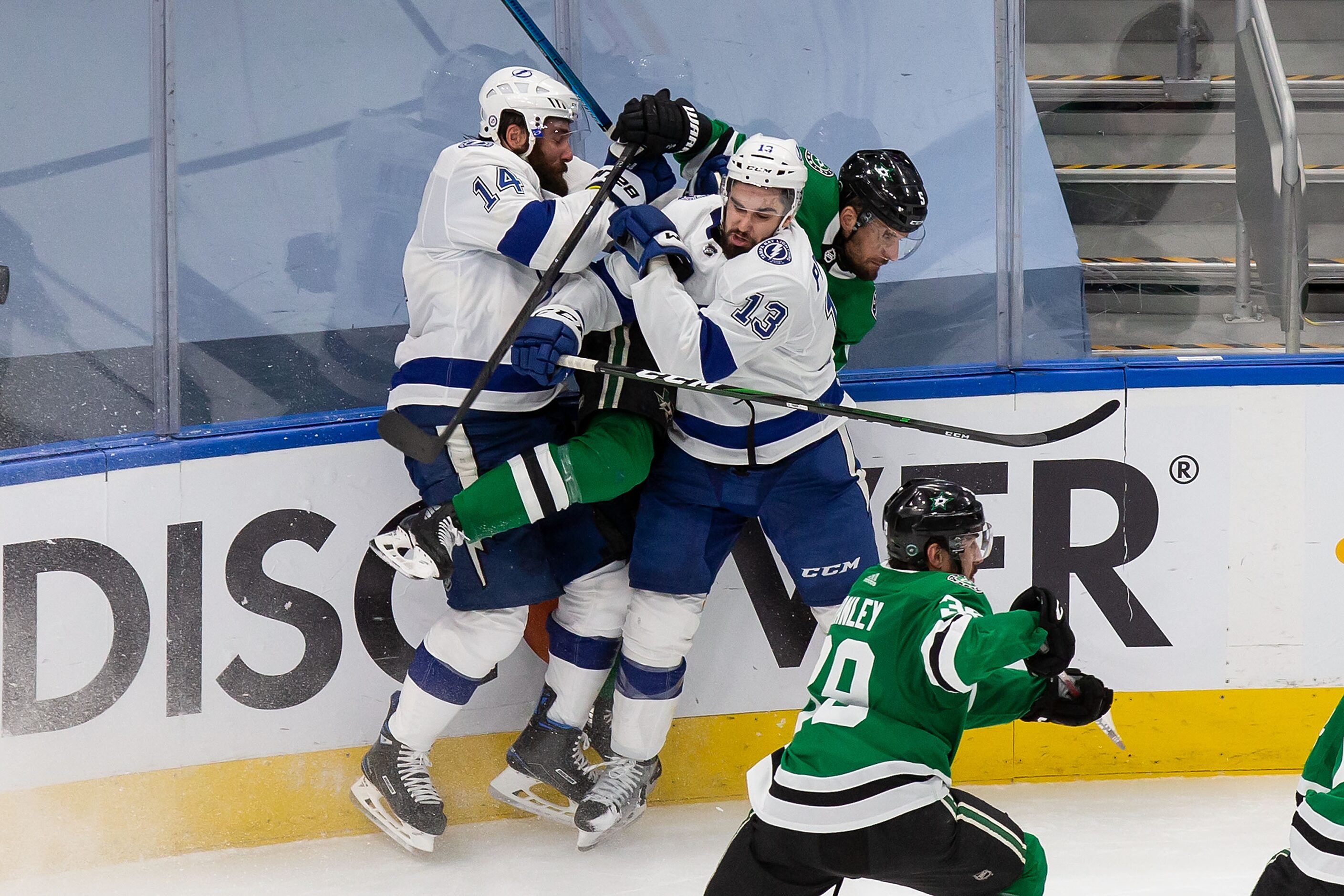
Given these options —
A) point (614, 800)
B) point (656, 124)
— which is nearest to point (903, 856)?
point (614, 800)

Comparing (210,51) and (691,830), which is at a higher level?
(210,51)

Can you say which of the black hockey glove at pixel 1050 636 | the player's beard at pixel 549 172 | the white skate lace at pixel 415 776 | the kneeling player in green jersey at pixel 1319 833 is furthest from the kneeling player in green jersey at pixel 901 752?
the player's beard at pixel 549 172

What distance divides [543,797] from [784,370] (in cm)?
109

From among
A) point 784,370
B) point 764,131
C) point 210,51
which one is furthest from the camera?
point 764,131

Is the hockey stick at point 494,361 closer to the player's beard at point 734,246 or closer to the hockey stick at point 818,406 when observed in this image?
the hockey stick at point 818,406

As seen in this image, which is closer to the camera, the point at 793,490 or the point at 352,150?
the point at 793,490

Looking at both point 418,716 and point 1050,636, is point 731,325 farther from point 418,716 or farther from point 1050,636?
point 418,716

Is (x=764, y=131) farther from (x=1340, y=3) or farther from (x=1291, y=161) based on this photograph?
(x=1340, y=3)

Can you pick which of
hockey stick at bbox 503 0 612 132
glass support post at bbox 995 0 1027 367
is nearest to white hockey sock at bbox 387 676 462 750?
hockey stick at bbox 503 0 612 132

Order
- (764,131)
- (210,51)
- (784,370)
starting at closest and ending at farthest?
1. (784,370)
2. (210,51)
3. (764,131)

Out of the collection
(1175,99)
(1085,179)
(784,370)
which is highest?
(1175,99)

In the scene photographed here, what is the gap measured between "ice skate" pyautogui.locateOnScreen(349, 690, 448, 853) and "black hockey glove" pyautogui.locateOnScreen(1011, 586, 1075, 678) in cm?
139

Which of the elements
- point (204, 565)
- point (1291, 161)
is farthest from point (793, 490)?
point (1291, 161)

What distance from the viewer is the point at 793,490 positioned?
9.34 feet
